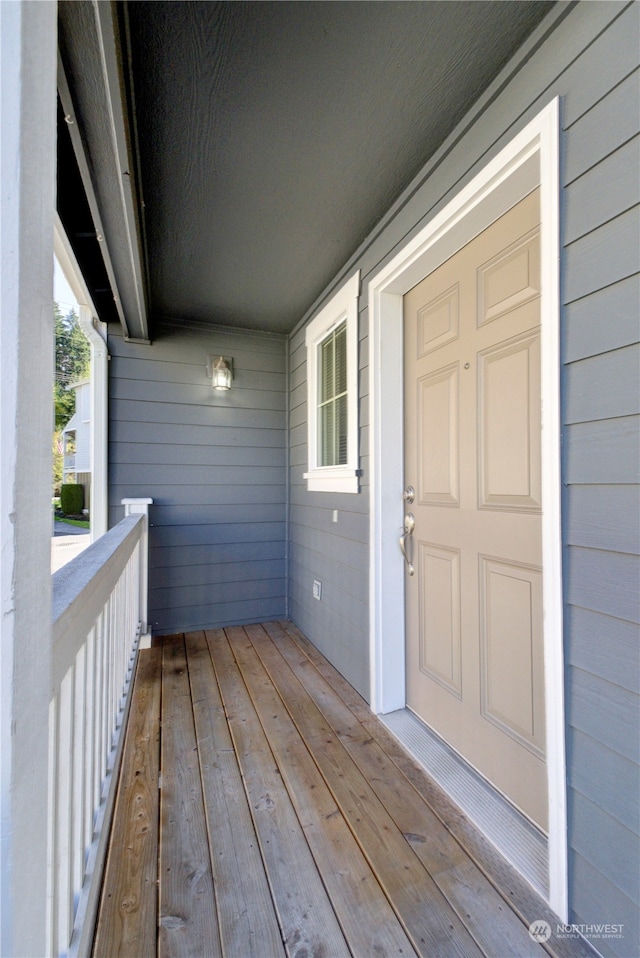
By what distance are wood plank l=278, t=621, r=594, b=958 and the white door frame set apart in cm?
5

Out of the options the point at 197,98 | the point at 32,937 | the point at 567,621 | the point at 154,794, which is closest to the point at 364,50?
the point at 197,98

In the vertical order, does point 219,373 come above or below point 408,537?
above

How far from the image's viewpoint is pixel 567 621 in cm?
110

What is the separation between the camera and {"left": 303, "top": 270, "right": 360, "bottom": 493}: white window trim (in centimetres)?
231

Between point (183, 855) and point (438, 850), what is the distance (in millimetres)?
824

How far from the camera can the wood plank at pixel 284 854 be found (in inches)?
41.7

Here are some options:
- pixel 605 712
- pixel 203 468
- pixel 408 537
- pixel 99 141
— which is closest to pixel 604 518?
pixel 605 712

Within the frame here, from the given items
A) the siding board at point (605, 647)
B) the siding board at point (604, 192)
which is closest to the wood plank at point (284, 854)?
the siding board at point (605, 647)

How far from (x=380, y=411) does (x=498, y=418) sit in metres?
0.69

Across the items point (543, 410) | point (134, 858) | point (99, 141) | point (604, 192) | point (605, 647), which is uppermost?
point (99, 141)

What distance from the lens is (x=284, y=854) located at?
1294mm

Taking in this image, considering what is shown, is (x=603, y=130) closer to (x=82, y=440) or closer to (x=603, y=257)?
(x=603, y=257)

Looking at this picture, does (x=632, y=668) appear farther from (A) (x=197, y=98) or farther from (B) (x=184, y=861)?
(A) (x=197, y=98)
